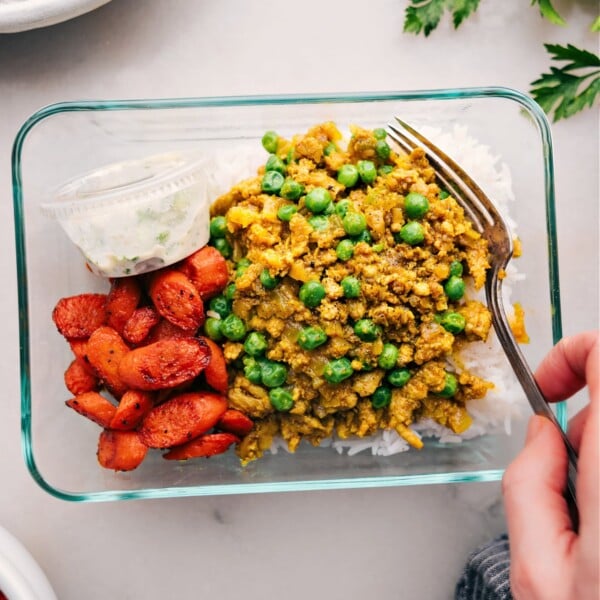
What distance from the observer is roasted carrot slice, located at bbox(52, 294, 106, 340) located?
6.66 feet

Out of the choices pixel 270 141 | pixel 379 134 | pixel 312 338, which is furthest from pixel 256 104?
pixel 312 338

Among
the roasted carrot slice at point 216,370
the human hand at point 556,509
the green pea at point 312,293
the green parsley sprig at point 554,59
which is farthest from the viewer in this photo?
the green parsley sprig at point 554,59

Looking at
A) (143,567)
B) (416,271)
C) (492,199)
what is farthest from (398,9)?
(143,567)

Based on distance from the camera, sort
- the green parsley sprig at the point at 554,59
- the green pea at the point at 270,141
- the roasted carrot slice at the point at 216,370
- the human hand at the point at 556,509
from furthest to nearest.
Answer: the green parsley sprig at the point at 554,59, the green pea at the point at 270,141, the roasted carrot slice at the point at 216,370, the human hand at the point at 556,509

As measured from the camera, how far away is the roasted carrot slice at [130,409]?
6.40 ft

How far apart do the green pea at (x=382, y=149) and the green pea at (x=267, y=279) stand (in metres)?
0.43

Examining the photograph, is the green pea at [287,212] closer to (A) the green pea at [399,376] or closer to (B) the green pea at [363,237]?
(B) the green pea at [363,237]

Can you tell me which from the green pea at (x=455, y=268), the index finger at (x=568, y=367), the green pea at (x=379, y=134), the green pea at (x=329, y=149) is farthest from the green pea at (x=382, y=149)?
the index finger at (x=568, y=367)

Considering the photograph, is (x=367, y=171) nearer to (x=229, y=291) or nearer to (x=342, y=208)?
(x=342, y=208)

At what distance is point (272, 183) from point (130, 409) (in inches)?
27.2

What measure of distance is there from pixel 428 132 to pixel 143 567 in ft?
5.14

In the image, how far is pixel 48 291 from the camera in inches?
85.7

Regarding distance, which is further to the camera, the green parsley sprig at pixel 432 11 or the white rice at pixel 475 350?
the green parsley sprig at pixel 432 11

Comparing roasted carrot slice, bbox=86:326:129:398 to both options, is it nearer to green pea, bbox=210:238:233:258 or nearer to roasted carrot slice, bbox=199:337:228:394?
roasted carrot slice, bbox=199:337:228:394
